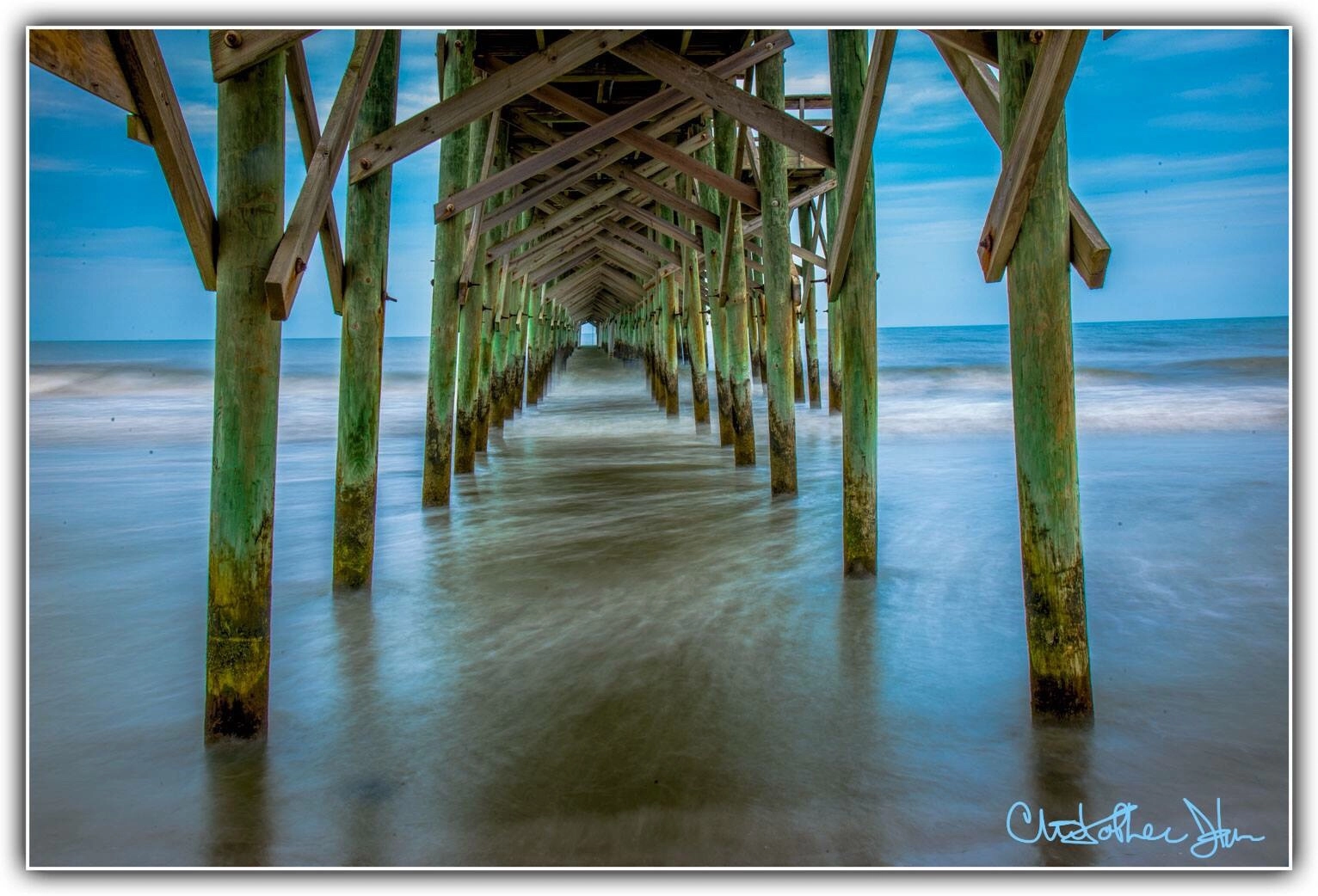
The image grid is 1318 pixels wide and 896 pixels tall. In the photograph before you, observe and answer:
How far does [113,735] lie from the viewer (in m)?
2.40

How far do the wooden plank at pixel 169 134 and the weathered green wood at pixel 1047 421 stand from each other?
181 cm

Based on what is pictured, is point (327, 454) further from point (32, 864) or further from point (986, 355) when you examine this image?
point (986, 355)

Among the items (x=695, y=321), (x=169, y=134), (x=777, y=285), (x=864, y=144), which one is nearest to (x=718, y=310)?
(x=695, y=321)

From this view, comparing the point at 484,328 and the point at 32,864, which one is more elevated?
the point at 484,328

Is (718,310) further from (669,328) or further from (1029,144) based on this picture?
(1029,144)

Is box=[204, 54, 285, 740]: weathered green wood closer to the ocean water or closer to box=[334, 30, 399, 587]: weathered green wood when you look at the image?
the ocean water

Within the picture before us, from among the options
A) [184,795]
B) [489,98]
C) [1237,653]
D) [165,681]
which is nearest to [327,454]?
[489,98]

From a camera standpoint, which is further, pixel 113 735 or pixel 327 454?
pixel 327 454

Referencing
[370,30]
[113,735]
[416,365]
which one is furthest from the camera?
[416,365]

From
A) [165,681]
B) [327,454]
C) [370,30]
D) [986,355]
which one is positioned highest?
[986,355]
